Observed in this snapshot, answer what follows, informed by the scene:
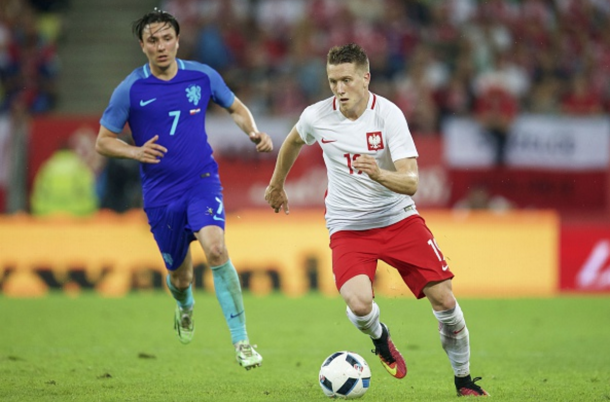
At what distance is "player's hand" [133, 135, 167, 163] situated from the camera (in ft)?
25.0

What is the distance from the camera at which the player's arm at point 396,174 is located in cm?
629

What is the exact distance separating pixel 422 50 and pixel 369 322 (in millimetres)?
12170

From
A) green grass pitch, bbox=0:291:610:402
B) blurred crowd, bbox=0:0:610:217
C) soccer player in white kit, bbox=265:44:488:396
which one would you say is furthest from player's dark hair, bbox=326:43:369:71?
blurred crowd, bbox=0:0:610:217

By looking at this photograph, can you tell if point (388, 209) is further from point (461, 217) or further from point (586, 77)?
point (586, 77)

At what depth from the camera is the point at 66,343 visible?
33.3 ft

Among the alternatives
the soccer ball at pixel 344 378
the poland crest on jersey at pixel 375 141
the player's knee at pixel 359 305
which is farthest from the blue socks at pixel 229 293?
the poland crest on jersey at pixel 375 141

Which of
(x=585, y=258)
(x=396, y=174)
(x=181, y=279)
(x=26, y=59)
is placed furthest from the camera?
(x=26, y=59)

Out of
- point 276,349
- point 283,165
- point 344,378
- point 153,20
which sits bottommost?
point 276,349

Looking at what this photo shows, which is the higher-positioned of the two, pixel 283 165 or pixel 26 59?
pixel 26 59

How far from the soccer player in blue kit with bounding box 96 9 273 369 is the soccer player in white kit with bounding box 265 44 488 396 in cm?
94

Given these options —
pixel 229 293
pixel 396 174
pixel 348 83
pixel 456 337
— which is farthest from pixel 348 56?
pixel 229 293

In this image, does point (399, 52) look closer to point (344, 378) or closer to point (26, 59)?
point (26, 59)

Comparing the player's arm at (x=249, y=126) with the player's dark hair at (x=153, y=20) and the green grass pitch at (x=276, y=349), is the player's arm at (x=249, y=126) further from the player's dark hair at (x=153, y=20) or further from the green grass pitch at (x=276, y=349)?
the green grass pitch at (x=276, y=349)

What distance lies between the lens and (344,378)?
691 cm
